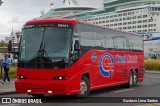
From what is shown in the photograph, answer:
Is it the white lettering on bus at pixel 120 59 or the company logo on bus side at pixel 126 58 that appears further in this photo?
the company logo on bus side at pixel 126 58

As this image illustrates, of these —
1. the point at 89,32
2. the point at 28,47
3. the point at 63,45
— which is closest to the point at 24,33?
the point at 28,47

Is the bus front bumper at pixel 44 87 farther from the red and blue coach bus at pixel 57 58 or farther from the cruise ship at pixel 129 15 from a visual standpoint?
the cruise ship at pixel 129 15

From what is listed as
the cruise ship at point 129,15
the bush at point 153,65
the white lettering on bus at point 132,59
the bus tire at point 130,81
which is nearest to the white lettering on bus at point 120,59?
the white lettering on bus at point 132,59

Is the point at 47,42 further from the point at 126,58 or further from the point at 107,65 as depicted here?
the point at 126,58

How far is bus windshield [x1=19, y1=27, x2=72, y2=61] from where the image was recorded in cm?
1397

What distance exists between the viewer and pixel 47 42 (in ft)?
46.3

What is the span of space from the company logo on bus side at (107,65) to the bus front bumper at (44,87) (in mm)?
3199

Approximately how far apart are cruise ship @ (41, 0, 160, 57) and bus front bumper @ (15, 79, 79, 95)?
7431cm

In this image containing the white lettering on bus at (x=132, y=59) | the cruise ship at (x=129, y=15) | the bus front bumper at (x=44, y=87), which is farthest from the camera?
the cruise ship at (x=129, y=15)

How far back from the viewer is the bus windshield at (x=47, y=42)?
14.0 meters

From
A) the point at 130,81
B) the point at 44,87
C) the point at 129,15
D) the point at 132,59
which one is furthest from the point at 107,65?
the point at 129,15

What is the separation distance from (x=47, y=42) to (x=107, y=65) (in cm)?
443

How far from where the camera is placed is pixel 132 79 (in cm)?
2141

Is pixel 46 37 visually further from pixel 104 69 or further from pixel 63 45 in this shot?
pixel 104 69
